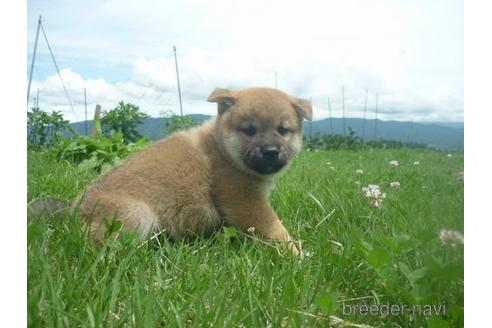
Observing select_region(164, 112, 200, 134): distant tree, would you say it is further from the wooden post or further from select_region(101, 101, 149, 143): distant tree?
the wooden post

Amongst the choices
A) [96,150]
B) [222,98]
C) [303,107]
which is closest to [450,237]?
[303,107]

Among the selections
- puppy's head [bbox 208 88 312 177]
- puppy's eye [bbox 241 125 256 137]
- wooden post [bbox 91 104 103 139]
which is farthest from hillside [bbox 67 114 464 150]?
puppy's eye [bbox 241 125 256 137]

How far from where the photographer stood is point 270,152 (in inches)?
107

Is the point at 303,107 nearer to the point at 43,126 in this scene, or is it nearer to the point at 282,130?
the point at 282,130

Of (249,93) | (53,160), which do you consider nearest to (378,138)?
(249,93)

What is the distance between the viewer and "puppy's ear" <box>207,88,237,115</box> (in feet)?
7.21

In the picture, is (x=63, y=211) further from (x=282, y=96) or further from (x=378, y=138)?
(x=378, y=138)

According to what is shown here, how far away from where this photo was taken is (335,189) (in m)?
2.79

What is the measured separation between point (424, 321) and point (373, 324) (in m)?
0.14

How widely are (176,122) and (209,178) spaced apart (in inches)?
19.0

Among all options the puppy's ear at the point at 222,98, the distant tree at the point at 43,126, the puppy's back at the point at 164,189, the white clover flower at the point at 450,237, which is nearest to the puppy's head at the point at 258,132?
the puppy's ear at the point at 222,98

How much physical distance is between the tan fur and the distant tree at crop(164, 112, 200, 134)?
0.16 metres

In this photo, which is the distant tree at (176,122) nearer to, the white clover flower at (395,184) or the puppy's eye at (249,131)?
the puppy's eye at (249,131)

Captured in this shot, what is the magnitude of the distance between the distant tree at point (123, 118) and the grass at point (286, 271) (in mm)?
324
